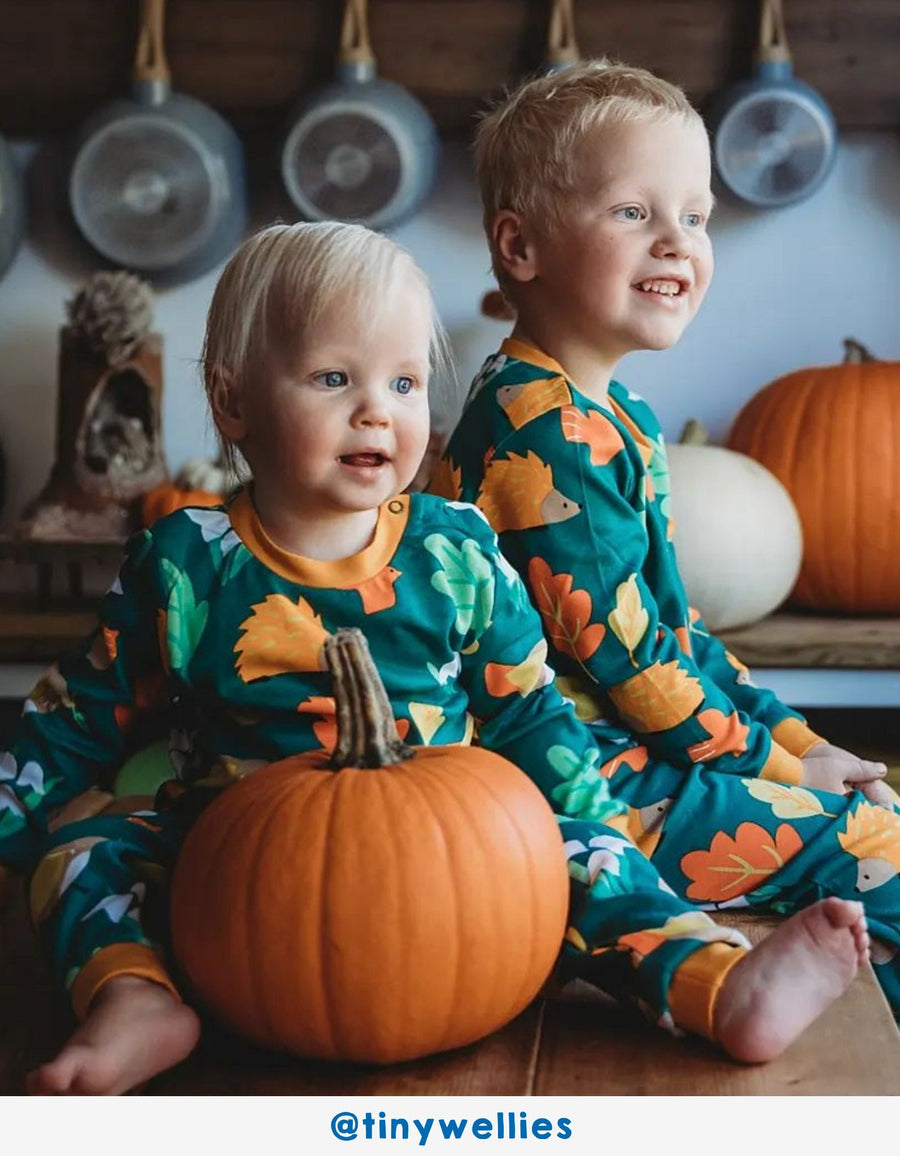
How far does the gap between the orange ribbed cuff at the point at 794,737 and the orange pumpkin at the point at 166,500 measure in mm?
1055

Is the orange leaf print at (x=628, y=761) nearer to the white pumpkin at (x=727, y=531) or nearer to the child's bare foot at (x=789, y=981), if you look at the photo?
the child's bare foot at (x=789, y=981)

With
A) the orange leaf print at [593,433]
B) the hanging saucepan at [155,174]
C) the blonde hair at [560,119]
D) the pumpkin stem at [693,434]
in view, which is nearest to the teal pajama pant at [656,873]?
the orange leaf print at [593,433]

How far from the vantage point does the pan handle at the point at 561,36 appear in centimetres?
216

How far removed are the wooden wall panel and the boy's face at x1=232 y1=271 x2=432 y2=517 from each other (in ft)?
5.03

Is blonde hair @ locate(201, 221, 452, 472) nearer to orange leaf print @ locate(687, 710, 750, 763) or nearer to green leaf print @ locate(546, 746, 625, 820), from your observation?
green leaf print @ locate(546, 746, 625, 820)

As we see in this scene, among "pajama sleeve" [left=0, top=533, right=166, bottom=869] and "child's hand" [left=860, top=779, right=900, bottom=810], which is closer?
"pajama sleeve" [left=0, top=533, right=166, bottom=869]

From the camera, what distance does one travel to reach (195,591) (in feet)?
2.88

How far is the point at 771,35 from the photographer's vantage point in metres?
2.18

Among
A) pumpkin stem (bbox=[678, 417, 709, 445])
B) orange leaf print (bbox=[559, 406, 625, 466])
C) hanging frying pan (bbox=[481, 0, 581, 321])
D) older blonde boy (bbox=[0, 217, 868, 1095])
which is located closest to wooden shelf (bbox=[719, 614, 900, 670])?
pumpkin stem (bbox=[678, 417, 709, 445])

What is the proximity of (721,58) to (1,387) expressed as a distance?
1279 mm

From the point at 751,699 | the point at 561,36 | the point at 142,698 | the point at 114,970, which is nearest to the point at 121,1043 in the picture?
the point at 114,970

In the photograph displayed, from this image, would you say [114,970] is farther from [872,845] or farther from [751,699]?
[751,699]

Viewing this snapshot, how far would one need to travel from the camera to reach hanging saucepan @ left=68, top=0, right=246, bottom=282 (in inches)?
86.9

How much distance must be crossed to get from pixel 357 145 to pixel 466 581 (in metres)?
1.46
